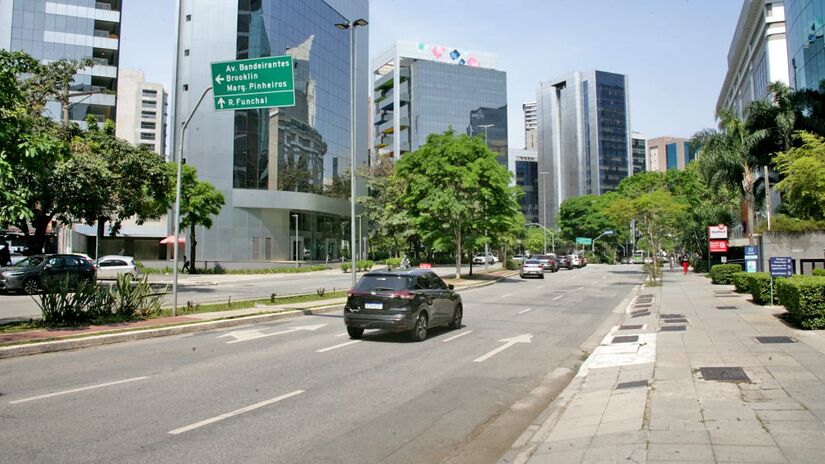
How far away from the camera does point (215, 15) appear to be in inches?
2057

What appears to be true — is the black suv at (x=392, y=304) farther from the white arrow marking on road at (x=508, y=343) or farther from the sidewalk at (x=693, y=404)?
the sidewalk at (x=693, y=404)

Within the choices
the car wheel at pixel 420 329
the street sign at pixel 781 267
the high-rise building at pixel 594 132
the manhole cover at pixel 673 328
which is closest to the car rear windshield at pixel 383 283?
the car wheel at pixel 420 329

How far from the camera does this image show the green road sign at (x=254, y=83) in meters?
15.4

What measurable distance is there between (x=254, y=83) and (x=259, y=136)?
38.6 meters

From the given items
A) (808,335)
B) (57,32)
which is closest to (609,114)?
(57,32)

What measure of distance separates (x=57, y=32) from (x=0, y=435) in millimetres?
61845

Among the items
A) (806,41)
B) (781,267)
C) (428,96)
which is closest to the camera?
(781,267)

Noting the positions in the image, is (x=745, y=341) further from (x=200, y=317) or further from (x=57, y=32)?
(x=57, y=32)

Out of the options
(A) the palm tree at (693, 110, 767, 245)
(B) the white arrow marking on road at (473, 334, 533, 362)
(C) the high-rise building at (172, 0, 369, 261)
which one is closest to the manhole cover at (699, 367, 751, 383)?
(B) the white arrow marking on road at (473, 334, 533, 362)

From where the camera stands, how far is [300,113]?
57.2 meters

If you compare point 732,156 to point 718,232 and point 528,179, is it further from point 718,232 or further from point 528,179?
point 528,179

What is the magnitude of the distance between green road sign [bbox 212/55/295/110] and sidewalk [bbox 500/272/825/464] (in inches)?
414

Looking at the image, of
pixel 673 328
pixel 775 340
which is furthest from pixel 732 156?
pixel 775 340

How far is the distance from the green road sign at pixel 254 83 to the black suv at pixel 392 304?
19.5 ft
